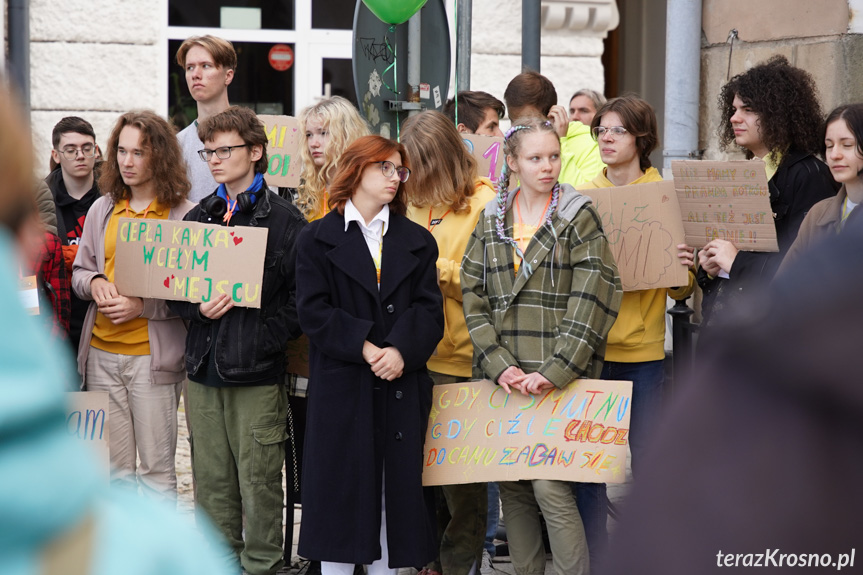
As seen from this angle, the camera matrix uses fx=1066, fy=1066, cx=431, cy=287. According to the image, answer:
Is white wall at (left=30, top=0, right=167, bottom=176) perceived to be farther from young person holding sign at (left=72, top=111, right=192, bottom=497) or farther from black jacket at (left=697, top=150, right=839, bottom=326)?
black jacket at (left=697, top=150, right=839, bottom=326)

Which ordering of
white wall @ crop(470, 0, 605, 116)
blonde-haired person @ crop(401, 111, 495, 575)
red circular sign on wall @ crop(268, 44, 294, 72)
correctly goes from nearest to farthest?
blonde-haired person @ crop(401, 111, 495, 575) < white wall @ crop(470, 0, 605, 116) < red circular sign on wall @ crop(268, 44, 294, 72)

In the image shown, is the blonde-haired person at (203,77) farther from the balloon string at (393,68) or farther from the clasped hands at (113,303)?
the balloon string at (393,68)

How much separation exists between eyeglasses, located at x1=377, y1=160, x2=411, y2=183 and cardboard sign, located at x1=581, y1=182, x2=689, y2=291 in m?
0.91

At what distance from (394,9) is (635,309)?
5.74ft

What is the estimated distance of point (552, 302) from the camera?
430 cm

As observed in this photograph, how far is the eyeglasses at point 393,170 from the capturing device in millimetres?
4391

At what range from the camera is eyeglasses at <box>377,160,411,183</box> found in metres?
4.39

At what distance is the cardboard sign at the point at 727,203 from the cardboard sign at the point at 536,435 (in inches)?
34.8

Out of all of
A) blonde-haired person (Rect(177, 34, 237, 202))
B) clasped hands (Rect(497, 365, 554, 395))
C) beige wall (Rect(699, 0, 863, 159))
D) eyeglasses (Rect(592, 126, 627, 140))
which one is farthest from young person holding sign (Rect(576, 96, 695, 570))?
blonde-haired person (Rect(177, 34, 237, 202))

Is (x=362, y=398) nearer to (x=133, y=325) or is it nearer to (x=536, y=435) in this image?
(x=536, y=435)

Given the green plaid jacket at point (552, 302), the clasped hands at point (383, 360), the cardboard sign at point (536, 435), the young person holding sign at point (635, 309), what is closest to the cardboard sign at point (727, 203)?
the young person holding sign at point (635, 309)

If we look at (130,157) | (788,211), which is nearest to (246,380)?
(130,157)

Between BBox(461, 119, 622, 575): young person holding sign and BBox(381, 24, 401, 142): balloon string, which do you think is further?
BBox(381, 24, 401, 142): balloon string

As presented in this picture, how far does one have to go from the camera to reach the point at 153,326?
493 cm
